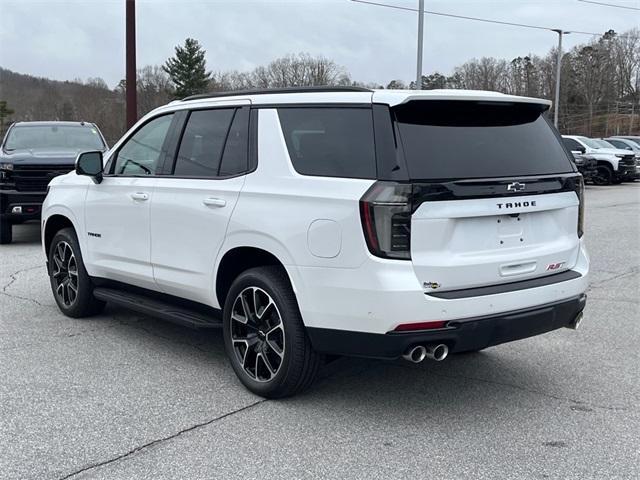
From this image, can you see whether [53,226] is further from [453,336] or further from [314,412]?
[453,336]

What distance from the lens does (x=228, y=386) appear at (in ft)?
15.0

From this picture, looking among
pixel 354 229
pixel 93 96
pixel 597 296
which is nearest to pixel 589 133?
pixel 93 96

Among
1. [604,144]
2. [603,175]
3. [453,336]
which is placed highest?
[604,144]

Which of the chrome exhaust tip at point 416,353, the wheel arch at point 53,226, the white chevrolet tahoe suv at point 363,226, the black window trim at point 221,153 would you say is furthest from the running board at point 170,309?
the chrome exhaust tip at point 416,353

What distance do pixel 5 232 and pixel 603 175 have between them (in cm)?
2295

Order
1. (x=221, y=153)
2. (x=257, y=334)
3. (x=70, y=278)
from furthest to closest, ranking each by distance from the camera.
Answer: (x=70, y=278) → (x=221, y=153) → (x=257, y=334)

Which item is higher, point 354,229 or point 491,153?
point 491,153

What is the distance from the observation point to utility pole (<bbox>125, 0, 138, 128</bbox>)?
17125 millimetres

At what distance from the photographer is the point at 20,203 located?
10.5 m

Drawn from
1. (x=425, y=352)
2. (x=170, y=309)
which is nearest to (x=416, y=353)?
(x=425, y=352)

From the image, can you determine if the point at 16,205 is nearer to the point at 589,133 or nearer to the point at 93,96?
the point at 93,96

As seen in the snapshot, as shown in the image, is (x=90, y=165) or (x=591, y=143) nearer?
(x=90, y=165)

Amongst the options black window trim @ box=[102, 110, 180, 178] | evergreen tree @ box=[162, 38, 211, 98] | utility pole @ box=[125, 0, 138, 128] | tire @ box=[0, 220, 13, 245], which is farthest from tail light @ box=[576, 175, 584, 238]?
evergreen tree @ box=[162, 38, 211, 98]

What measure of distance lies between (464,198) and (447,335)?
2.45 ft
